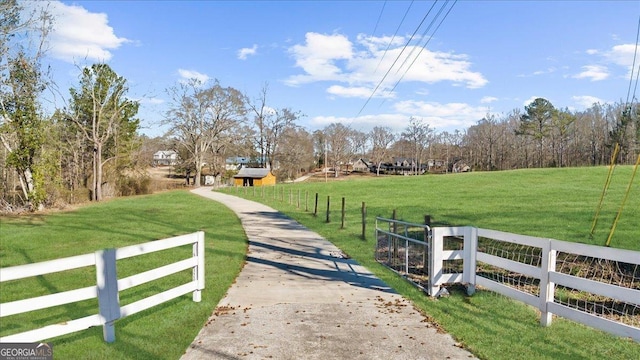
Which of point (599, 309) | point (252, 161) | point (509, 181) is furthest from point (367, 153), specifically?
point (599, 309)

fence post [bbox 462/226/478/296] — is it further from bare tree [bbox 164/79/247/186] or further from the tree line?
bare tree [bbox 164/79/247/186]

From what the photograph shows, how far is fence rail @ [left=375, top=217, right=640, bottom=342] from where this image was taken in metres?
4.54

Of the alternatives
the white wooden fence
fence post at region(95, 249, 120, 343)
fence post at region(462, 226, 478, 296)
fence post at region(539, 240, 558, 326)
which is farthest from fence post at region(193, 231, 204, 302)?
fence post at region(539, 240, 558, 326)

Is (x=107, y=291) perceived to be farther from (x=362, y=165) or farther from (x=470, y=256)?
(x=362, y=165)

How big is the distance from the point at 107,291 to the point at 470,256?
5238mm

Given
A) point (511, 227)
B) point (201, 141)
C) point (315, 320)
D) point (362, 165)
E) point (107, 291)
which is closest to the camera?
point (107, 291)

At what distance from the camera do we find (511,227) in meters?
15.1

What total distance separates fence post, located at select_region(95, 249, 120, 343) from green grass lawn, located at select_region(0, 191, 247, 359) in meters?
0.17

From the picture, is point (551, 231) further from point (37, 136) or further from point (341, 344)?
point (37, 136)

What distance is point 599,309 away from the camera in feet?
23.7

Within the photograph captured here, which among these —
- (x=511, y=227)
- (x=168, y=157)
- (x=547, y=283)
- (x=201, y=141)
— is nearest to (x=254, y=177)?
(x=201, y=141)

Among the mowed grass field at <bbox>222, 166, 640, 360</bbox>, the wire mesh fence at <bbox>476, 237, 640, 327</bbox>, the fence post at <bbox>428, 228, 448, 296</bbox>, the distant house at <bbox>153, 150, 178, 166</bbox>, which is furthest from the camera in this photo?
the distant house at <bbox>153, 150, 178, 166</bbox>

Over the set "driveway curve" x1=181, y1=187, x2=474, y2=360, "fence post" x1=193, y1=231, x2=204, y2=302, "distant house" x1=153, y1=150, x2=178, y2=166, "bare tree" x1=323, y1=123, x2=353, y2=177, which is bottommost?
"driveway curve" x1=181, y1=187, x2=474, y2=360

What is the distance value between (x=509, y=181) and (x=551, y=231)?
2781cm
